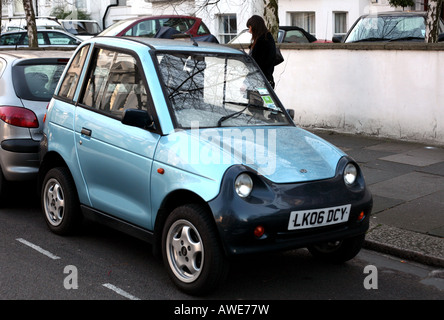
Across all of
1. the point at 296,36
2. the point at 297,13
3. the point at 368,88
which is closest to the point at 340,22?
the point at 297,13

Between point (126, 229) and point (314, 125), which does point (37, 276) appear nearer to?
point (126, 229)

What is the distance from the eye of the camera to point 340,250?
6078mm

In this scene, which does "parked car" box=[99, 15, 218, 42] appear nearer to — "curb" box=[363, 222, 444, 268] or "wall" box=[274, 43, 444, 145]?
"wall" box=[274, 43, 444, 145]

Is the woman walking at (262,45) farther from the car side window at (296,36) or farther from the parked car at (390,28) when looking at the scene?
the car side window at (296,36)

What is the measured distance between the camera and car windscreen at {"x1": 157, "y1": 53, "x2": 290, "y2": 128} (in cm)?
594

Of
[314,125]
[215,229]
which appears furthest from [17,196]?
[314,125]

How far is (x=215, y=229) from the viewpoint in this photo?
202 inches

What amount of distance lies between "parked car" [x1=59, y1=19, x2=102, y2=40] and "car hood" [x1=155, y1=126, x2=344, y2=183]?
26.5m

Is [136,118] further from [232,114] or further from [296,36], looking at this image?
[296,36]

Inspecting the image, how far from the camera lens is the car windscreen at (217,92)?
5941mm

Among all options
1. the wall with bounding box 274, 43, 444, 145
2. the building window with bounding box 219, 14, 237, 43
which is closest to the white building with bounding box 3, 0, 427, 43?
the building window with bounding box 219, 14, 237, 43

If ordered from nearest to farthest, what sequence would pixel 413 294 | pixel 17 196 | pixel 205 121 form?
pixel 413 294 < pixel 205 121 < pixel 17 196

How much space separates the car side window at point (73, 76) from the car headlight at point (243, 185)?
2.42 m

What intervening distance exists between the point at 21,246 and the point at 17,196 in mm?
2121
